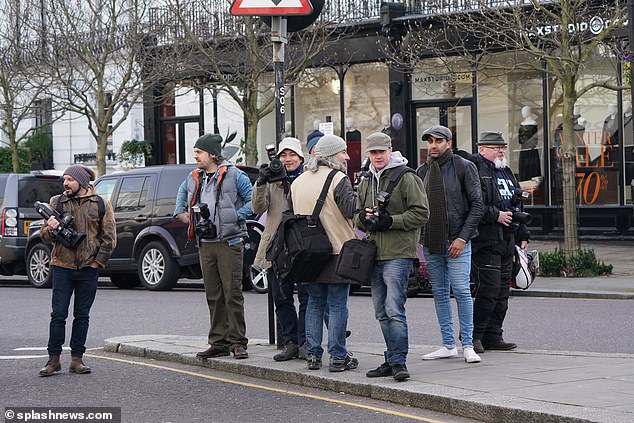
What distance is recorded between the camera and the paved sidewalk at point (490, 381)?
7.35 meters

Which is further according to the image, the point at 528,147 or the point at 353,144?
the point at 353,144

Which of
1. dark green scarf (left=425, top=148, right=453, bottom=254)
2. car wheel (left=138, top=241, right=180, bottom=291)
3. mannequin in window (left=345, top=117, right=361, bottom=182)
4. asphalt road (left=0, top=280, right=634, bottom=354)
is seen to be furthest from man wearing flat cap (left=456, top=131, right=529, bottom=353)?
mannequin in window (left=345, top=117, right=361, bottom=182)

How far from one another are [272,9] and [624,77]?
44.2 ft

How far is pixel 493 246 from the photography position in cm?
996

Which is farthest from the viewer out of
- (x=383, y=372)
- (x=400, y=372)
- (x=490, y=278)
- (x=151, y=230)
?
(x=151, y=230)

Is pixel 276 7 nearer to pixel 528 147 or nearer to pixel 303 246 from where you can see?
pixel 303 246

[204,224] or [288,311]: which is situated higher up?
[204,224]

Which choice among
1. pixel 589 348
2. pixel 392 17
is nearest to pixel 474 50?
pixel 392 17

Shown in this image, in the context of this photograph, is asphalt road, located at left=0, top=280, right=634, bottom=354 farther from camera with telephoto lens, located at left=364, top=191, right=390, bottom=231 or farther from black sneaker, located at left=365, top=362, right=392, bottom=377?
camera with telephoto lens, located at left=364, top=191, right=390, bottom=231

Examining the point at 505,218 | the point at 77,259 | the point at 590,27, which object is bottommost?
the point at 77,259

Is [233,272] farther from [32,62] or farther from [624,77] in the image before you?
[32,62]

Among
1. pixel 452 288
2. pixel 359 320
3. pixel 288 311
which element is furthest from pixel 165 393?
pixel 359 320

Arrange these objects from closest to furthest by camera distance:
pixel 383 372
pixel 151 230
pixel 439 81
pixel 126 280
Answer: pixel 383 372, pixel 151 230, pixel 126 280, pixel 439 81

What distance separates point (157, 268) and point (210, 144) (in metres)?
8.48
